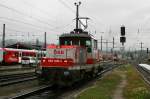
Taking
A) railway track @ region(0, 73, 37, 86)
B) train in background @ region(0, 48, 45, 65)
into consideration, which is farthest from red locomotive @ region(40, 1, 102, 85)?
train in background @ region(0, 48, 45, 65)

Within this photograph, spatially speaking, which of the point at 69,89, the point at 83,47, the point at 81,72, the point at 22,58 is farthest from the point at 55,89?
the point at 22,58

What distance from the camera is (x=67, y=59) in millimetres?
20391

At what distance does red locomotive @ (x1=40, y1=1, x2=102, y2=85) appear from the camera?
65.6 feet

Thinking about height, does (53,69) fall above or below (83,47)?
below

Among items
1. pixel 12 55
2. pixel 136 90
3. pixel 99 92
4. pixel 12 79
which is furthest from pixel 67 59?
pixel 12 55

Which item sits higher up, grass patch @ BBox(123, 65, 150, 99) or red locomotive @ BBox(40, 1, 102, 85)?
red locomotive @ BBox(40, 1, 102, 85)

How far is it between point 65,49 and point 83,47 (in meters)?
2.00

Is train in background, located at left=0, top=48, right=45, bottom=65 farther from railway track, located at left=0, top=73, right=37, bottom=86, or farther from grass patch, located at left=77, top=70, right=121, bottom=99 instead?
grass patch, located at left=77, top=70, right=121, bottom=99

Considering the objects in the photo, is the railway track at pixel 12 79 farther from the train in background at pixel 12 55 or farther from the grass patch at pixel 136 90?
the train in background at pixel 12 55

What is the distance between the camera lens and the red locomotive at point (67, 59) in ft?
65.6

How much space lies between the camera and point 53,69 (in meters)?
20.3

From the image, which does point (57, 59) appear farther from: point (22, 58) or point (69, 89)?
point (22, 58)

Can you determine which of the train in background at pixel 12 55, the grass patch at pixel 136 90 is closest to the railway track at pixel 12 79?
the grass patch at pixel 136 90

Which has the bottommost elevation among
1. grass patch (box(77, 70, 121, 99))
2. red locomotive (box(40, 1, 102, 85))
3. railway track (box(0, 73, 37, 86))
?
grass patch (box(77, 70, 121, 99))
